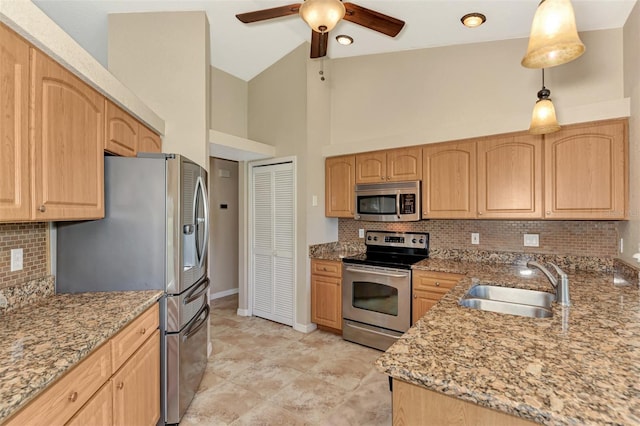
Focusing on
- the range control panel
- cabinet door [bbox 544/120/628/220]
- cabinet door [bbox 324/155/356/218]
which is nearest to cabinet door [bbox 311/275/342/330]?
the range control panel

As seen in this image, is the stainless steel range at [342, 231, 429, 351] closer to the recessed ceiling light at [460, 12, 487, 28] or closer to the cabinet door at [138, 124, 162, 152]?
the recessed ceiling light at [460, 12, 487, 28]

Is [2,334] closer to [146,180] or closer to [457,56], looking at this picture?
[146,180]

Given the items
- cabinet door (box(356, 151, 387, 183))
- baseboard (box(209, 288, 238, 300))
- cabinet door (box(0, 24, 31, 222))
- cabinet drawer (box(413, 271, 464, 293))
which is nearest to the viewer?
cabinet door (box(0, 24, 31, 222))

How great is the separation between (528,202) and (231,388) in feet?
9.16

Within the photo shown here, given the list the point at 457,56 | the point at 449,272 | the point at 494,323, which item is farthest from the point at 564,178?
the point at 494,323

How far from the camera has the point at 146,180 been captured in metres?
1.97

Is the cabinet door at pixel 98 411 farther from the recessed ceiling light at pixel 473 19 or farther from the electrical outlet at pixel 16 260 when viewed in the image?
the recessed ceiling light at pixel 473 19

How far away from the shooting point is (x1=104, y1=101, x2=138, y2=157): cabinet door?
1925 millimetres

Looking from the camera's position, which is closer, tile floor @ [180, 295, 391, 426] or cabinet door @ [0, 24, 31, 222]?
cabinet door @ [0, 24, 31, 222]

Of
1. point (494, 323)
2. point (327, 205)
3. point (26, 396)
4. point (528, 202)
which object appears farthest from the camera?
point (327, 205)

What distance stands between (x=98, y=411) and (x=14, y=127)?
1.18 m

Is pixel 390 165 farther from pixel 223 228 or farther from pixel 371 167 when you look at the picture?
pixel 223 228

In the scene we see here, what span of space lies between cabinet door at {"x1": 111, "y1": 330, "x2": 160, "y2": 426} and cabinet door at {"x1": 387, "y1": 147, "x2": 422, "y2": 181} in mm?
2496

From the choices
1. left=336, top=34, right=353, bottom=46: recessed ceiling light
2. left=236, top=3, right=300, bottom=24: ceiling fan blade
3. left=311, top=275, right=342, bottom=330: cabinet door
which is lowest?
left=311, top=275, right=342, bottom=330: cabinet door
